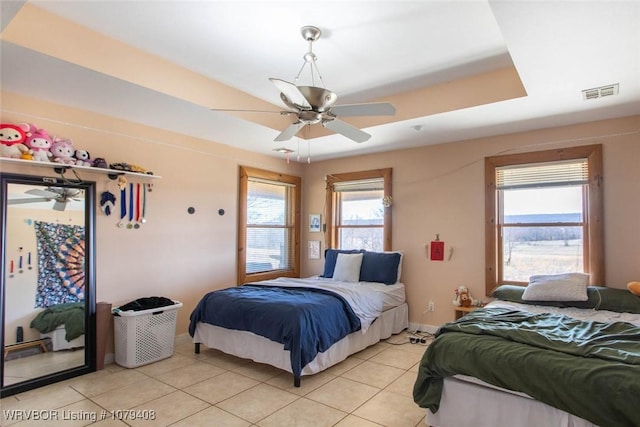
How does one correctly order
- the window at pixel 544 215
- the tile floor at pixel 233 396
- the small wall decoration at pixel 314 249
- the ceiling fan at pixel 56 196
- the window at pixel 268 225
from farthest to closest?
the small wall decoration at pixel 314 249, the window at pixel 268 225, the window at pixel 544 215, the ceiling fan at pixel 56 196, the tile floor at pixel 233 396

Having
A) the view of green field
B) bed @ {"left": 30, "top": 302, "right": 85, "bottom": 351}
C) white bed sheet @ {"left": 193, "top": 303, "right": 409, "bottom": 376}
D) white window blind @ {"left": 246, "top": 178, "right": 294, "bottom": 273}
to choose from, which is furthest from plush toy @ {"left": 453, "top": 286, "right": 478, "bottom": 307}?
bed @ {"left": 30, "top": 302, "right": 85, "bottom": 351}

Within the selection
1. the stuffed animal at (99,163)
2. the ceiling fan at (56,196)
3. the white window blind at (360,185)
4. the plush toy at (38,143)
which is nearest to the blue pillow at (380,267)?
the white window blind at (360,185)

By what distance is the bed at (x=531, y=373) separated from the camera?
1.80 metres

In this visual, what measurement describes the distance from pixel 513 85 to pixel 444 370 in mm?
2477

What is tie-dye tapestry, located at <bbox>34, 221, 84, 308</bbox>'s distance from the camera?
313cm

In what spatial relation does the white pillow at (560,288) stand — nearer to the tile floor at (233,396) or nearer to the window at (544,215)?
the window at (544,215)

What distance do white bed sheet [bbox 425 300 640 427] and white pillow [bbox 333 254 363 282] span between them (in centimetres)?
239

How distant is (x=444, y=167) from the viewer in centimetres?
466

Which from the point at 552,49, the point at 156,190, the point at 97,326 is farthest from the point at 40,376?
the point at 552,49

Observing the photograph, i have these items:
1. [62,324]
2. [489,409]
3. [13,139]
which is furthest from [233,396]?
[13,139]

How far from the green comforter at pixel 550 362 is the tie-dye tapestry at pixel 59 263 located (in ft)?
10.3

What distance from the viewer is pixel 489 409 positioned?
2.19m

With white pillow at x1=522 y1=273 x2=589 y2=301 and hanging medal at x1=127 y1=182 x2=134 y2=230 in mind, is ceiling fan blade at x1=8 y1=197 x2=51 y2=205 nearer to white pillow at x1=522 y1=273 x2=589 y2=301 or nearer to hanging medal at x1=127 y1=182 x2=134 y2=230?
hanging medal at x1=127 y1=182 x2=134 y2=230

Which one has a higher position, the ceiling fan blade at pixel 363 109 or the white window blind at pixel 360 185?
the ceiling fan blade at pixel 363 109
